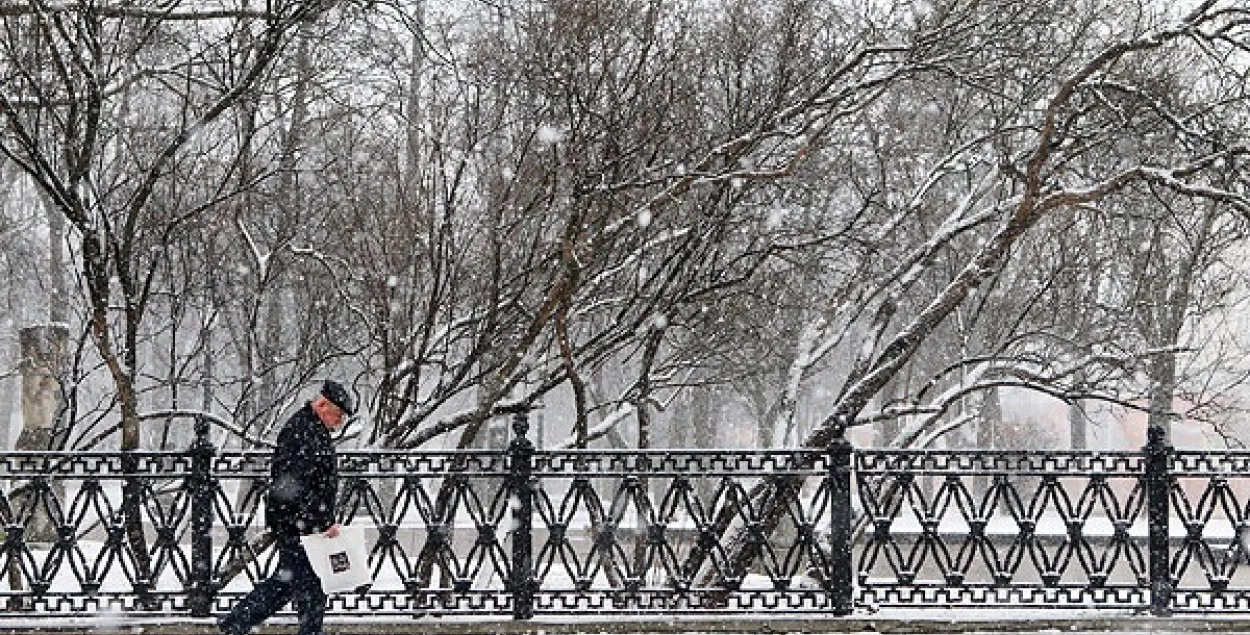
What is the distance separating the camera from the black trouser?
8.48m

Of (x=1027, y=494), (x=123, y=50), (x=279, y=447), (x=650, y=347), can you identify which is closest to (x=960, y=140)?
(x=650, y=347)

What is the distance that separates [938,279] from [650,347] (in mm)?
12714

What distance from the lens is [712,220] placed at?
15672 mm

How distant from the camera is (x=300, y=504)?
8328 millimetres

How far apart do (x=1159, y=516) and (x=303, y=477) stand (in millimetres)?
6418

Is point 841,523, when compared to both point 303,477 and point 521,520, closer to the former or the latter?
point 521,520

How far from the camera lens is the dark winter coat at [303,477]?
27.2ft

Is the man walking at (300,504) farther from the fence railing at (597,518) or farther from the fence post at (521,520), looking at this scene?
the fence post at (521,520)

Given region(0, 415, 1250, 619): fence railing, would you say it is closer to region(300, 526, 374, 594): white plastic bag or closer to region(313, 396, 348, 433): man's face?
region(300, 526, 374, 594): white plastic bag

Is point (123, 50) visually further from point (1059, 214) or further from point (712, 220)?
point (1059, 214)

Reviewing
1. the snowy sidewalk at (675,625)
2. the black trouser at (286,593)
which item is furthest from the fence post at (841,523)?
the black trouser at (286,593)

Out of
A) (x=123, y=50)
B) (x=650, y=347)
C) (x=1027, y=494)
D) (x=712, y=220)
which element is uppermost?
(x=123, y=50)

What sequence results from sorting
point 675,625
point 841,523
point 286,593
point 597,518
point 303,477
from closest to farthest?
point 303,477, point 286,593, point 675,625, point 841,523, point 597,518

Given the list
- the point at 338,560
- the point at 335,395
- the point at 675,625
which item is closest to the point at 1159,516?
the point at 675,625
